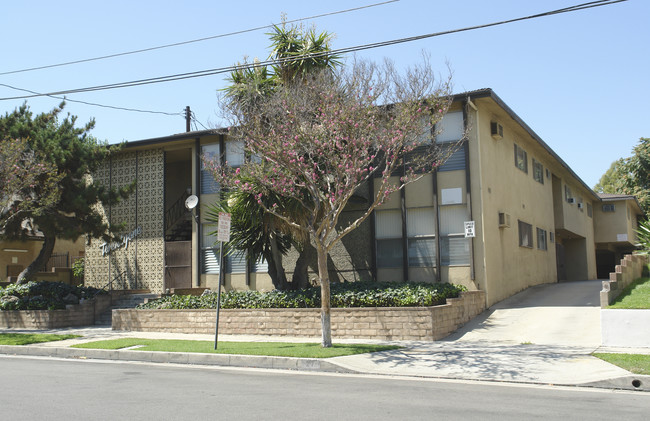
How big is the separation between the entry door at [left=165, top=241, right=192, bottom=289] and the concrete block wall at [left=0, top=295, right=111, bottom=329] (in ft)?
8.77

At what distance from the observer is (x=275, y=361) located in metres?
11.8

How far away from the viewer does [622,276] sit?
15773 millimetres

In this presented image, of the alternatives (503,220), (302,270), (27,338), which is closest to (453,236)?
(503,220)

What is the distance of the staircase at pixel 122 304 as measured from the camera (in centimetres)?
2117

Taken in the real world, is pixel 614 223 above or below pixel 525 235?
above

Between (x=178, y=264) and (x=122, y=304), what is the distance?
2.42m

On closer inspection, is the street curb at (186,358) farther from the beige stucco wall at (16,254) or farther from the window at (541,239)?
the beige stucco wall at (16,254)

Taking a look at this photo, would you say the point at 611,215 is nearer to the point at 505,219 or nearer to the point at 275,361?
the point at 505,219

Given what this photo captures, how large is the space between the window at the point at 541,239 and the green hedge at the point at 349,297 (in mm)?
8307

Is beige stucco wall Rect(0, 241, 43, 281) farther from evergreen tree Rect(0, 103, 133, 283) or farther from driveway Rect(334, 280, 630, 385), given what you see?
driveway Rect(334, 280, 630, 385)

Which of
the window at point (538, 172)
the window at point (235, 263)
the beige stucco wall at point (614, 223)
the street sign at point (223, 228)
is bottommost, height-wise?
the window at point (235, 263)

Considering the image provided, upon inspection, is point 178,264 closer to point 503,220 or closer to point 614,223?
point 503,220

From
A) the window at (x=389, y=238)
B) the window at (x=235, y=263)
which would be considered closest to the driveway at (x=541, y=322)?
the window at (x=389, y=238)

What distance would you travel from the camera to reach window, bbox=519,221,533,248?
21656mm
